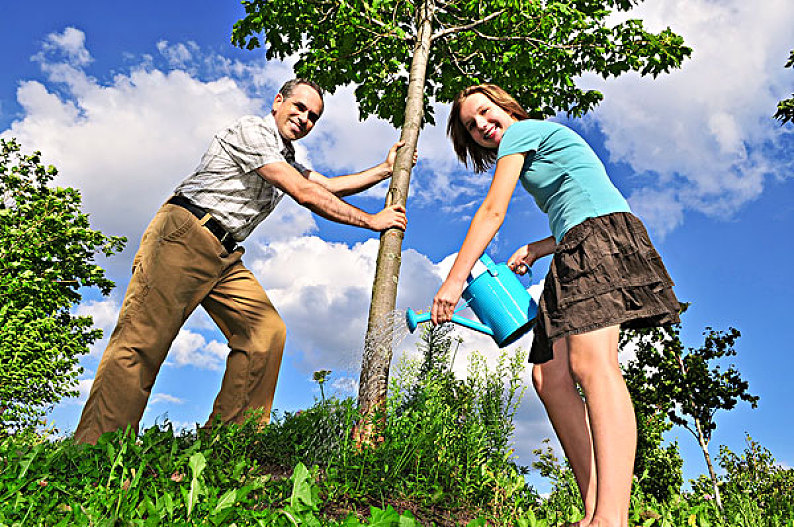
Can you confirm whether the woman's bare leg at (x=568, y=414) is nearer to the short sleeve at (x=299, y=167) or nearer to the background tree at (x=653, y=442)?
the short sleeve at (x=299, y=167)

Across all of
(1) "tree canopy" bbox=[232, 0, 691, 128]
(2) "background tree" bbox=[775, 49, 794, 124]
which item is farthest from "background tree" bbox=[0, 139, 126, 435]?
(2) "background tree" bbox=[775, 49, 794, 124]

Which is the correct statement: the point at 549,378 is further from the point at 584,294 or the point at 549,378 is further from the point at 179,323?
the point at 179,323

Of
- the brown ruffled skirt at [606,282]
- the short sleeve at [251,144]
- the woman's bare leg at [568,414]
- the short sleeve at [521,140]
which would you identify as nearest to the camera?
the brown ruffled skirt at [606,282]

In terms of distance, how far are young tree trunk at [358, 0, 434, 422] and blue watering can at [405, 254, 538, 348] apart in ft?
3.01

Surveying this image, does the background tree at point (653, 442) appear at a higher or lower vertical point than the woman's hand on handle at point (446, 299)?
higher

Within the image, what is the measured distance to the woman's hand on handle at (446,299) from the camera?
8.32ft

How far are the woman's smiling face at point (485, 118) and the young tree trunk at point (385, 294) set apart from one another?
3.56ft

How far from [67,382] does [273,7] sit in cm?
1206

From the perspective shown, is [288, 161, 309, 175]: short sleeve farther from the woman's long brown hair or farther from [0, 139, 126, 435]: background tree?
[0, 139, 126, 435]: background tree

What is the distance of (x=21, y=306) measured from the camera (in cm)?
1338

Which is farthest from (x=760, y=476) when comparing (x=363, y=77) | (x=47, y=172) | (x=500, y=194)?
(x=47, y=172)

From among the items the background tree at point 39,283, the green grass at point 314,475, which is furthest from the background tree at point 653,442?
the background tree at point 39,283

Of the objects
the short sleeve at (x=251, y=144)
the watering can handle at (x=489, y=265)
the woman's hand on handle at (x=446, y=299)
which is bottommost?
the woman's hand on handle at (x=446, y=299)

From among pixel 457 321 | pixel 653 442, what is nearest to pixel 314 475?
pixel 457 321
